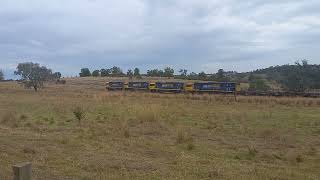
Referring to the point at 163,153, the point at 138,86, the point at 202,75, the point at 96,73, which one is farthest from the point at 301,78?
the point at 96,73

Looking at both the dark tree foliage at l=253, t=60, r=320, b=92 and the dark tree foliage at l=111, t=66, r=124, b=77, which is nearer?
the dark tree foliage at l=253, t=60, r=320, b=92

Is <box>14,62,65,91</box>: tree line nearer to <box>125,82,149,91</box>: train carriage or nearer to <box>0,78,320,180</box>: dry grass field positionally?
<box>125,82,149,91</box>: train carriage

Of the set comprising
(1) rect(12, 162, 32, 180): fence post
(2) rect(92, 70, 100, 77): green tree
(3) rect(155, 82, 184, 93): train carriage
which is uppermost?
(2) rect(92, 70, 100, 77): green tree

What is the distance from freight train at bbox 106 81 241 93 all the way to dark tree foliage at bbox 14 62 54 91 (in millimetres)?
12790

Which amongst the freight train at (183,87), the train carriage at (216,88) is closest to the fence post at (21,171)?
the freight train at (183,87)

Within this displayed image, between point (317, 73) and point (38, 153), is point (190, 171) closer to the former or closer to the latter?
point (38, 153)

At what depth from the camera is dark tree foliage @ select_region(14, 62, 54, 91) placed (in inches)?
3649

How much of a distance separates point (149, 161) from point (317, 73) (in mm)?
85004

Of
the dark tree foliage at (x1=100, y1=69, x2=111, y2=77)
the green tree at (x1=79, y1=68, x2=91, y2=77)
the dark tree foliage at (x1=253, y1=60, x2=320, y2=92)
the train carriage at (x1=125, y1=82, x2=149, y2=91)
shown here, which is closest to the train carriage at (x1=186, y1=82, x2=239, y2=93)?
the train carriage at (x1=125, y1=82, x2=149, y2=91)

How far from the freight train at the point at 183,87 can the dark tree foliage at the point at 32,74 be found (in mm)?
12790

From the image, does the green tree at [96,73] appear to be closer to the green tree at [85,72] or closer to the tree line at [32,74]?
the green tree at [85,72]

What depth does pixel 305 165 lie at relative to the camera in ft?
44.8

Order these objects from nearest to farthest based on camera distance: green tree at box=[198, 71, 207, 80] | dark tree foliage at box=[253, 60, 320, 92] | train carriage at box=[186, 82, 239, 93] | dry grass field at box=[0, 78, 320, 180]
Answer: dry grass field at box=[0, 78, 320, 180]
train carriage at box=[186, 82, 239, 93]
dark tree foliage at box=[253, 60, 320, 92]
green tree at box=[198, 71, 207, 80]

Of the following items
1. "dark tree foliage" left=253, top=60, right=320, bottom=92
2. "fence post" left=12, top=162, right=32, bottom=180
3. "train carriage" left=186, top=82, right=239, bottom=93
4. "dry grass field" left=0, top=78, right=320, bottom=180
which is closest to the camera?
"fence post" left=12, top=162, right=32, bottom=180
